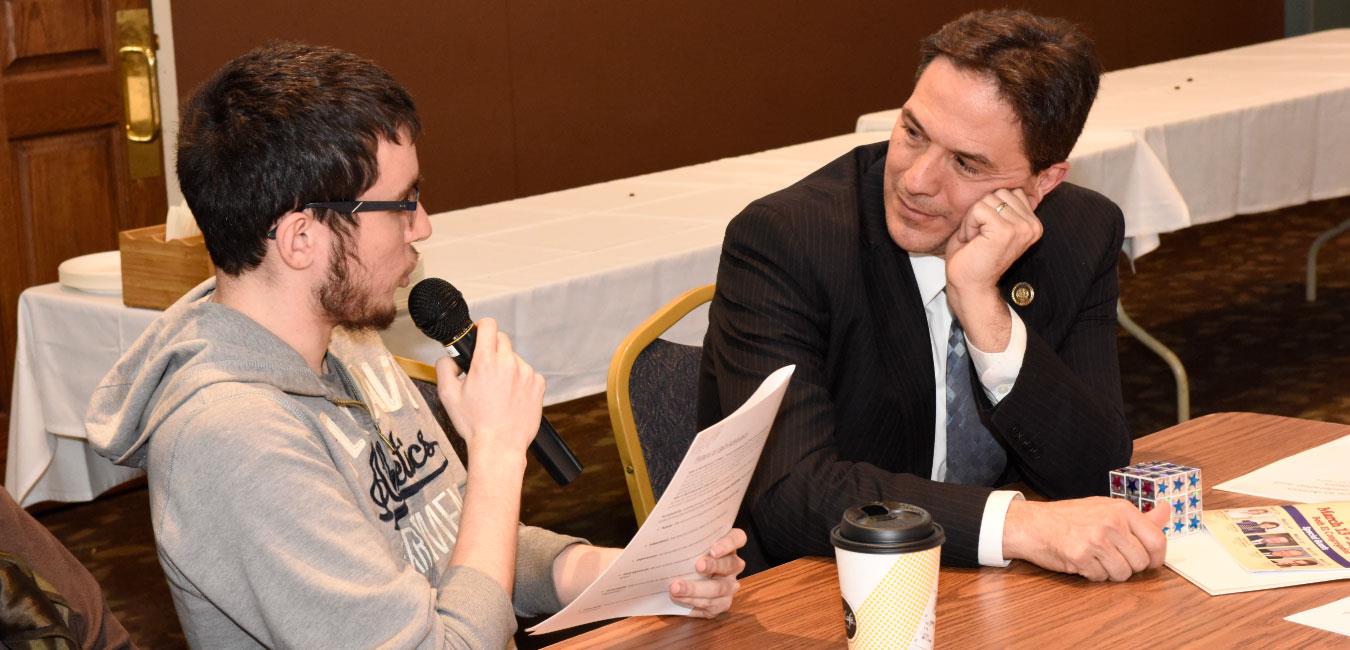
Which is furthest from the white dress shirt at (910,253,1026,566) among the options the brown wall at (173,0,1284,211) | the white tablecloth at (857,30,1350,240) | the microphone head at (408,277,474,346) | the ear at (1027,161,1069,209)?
the brown wall at (173,0,1284,211)

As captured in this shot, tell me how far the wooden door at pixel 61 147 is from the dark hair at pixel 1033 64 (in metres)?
3.05

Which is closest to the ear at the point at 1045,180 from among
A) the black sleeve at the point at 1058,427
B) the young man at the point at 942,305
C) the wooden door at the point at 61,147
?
the young man at the point at 942,305

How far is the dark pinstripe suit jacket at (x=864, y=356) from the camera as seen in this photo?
71.8 inches

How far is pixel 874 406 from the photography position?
6.65 ft

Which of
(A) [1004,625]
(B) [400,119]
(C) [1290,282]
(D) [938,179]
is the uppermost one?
(B) [400,119]

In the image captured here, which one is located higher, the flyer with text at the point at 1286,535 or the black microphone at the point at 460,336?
the black microphone at the point at 460,336

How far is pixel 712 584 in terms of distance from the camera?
59.1 inches

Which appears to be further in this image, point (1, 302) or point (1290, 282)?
point (1290, 282)

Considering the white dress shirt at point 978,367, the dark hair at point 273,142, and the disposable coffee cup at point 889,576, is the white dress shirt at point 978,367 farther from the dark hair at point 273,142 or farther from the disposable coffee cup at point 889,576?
the dark hair at point 273,142

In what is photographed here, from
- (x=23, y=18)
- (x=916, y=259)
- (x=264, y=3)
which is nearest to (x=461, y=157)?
(x=264, y=3)

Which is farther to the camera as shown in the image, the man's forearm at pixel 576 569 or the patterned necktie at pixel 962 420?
the patterned necktie at pixel 962 420

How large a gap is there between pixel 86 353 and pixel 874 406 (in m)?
1.66

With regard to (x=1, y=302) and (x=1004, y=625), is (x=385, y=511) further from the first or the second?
(x=1, y=302)

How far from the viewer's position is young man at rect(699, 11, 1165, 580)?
1910 mm
